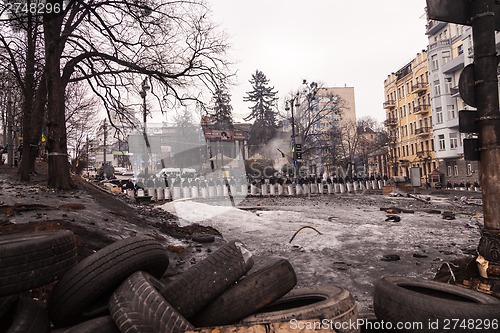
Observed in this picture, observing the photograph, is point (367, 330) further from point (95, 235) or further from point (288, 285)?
point (95, 235)

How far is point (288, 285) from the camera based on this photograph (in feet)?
10.1

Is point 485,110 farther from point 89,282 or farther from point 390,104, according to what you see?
point 390,104

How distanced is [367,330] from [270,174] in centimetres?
4209

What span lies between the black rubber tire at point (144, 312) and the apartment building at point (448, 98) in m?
44.9

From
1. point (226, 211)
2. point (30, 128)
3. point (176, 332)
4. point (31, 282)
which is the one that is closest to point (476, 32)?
point (176, 332)

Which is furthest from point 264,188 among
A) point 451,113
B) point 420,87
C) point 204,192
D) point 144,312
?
point 420,87

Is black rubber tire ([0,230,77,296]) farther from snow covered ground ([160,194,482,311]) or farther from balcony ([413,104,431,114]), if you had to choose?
balcony ([413,104,431,114])

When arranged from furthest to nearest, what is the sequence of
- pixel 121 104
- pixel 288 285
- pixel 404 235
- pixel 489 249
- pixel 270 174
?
pixel 270 174 → pixel 121 104 → pixel 404 235 → pixel 489 249 → pixel 288 285

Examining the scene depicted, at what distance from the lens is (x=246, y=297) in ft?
9.38

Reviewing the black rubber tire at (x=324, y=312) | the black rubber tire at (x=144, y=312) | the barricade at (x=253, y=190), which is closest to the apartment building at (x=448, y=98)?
the barricade at (x=253, y=190)

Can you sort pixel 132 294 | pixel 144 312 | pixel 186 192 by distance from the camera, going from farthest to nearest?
pixel 186 192, pixel 132 294, pixel 144 312

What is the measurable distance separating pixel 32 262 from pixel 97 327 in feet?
3.07

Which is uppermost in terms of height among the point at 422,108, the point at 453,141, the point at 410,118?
the point at 422,108

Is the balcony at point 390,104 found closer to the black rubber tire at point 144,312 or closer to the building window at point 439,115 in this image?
the building window at point 439,115
